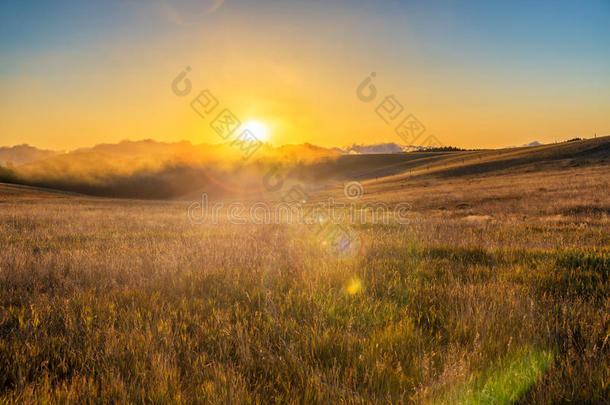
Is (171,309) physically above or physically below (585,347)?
above

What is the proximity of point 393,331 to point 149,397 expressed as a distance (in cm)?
201

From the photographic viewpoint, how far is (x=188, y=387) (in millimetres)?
2033

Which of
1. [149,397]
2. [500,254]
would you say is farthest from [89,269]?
[500,254]

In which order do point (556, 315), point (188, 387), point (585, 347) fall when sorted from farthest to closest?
point (556, 315), point (585, 347), point (188, 387)

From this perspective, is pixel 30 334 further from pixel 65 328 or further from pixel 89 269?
pixel 89 269

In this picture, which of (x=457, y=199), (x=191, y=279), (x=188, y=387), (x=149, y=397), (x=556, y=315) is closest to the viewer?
(x=149, y=397)

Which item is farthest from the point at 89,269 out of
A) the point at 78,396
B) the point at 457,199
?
the point at 457,199

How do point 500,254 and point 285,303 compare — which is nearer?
point 285,303

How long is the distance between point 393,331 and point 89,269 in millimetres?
4776

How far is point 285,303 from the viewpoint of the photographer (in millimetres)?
3424

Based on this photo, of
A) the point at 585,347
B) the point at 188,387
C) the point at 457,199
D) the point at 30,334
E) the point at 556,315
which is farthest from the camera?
the point at 457,199

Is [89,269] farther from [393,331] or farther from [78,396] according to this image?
[393,331]

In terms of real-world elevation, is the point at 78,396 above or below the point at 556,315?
above

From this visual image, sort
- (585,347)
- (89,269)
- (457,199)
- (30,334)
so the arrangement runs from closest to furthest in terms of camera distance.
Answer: (585,347)
(30,334)
(89,269)
(457,199)
